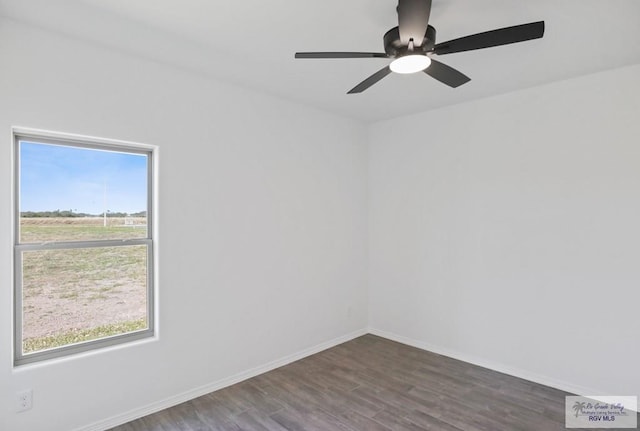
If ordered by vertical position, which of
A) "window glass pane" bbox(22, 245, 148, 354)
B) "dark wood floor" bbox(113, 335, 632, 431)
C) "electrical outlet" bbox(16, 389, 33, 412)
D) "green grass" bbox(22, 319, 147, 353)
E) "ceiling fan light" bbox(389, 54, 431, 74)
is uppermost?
"ceiling fan light" bbox(389, 54, 431, 74)

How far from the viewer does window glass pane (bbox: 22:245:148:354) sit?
233 cm

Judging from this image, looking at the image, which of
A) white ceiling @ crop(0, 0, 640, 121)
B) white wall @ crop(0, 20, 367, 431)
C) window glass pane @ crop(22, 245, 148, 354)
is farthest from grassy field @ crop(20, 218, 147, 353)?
white ceiling @ crop(0, 0, 640, 121)

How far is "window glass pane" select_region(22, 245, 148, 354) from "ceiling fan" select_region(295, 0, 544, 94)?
2106 millimetres

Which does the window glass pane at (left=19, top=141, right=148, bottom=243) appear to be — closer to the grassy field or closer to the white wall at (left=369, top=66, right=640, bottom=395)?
the grassy field

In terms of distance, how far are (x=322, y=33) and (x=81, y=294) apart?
2519 mm

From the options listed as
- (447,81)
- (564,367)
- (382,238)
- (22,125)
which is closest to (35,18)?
(22,125)

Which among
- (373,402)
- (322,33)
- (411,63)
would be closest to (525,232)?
(373,402)

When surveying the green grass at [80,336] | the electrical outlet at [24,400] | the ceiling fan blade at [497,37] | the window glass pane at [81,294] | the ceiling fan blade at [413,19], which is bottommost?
the electrical outlet at [24,400]

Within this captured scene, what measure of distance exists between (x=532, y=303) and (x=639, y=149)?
155cm

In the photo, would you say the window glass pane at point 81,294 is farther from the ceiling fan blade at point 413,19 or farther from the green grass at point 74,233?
the ceiling fan blade at point 413,19

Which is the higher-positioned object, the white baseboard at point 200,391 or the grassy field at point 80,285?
the grassy field at point 80,285

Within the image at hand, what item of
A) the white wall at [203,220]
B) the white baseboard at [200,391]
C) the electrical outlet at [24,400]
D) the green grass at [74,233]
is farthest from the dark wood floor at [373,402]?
the green grass at [74,233]

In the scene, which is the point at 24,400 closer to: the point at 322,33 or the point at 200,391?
the point at 200,391

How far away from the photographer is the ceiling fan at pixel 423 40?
167 cm
